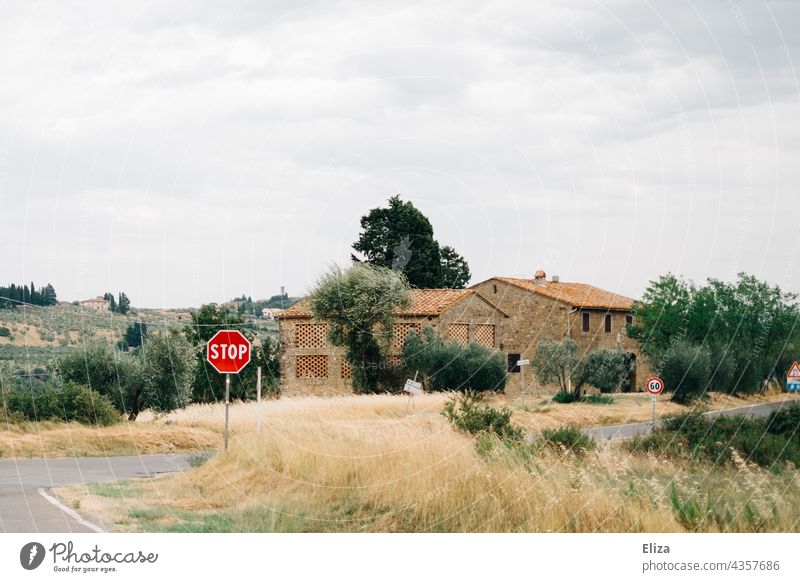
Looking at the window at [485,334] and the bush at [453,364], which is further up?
the window at [485,334]

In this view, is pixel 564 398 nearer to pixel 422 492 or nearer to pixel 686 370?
pixel 686 370

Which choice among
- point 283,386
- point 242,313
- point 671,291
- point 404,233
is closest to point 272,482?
point 242,313

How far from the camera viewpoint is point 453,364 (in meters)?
37.6

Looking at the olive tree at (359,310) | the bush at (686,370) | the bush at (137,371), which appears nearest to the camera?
the bush at (137,371)

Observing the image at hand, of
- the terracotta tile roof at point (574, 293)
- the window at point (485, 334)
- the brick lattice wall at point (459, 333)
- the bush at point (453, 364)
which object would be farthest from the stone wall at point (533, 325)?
the bush at point (453, 364)

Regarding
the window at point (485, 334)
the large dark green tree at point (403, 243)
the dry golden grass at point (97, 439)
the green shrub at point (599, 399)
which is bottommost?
the green shrub at point (599, 399)

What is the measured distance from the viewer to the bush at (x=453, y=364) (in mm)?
37266

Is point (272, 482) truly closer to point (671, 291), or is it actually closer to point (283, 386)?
point (283, 386)

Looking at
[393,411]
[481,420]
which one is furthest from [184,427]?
[481,420]

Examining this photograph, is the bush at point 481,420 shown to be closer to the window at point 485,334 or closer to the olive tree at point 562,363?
the olive tree at point 562,363

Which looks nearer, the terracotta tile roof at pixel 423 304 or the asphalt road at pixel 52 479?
the asphalt road at pixel 52 479

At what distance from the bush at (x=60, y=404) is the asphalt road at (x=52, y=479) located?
412 cm

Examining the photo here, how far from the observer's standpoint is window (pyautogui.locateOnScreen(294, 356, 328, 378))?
137 feet

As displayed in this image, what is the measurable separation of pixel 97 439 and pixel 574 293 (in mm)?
36820
